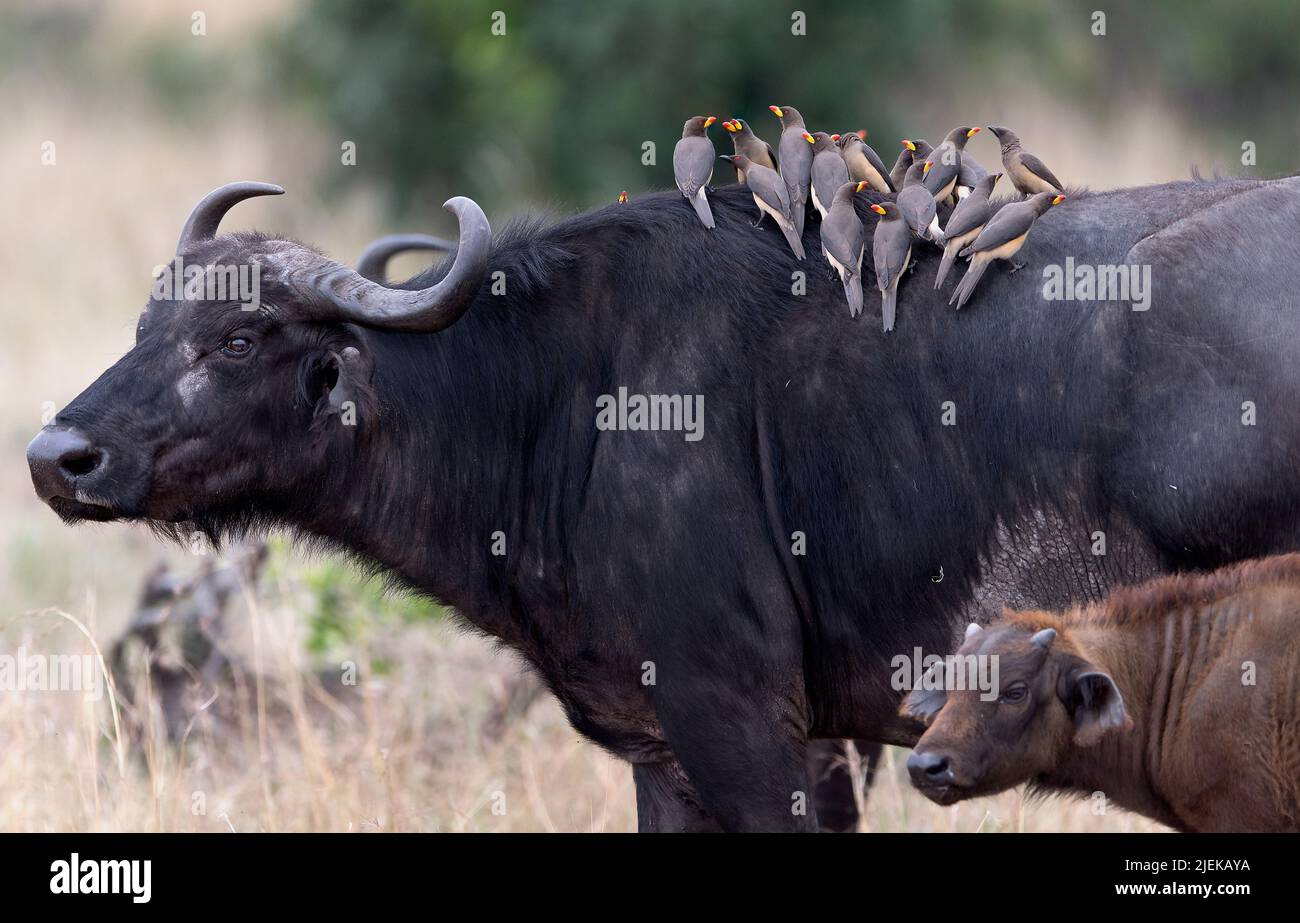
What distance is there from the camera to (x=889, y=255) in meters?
6.29

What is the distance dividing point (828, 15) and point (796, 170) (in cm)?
1479

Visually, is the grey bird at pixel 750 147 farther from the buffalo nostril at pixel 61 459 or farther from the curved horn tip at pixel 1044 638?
the buffalo nostril at pixel 61 459

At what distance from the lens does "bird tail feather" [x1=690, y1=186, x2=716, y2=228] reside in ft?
22.0

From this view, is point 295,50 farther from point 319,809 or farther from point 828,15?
point 319,809

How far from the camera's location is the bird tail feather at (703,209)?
6.70 meters

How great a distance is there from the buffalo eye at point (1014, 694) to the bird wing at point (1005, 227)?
5.25 feet

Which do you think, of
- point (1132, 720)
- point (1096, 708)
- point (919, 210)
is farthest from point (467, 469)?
point (1132, 720)

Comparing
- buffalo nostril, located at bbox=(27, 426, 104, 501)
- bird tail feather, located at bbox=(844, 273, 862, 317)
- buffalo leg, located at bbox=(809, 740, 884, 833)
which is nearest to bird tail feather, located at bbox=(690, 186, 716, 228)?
bird tail feather, located at bbox=(844, 273, 862, 317)

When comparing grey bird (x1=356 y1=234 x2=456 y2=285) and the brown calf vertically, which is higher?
grey bird (x1=356 y1=234 x2=456 y2=285)

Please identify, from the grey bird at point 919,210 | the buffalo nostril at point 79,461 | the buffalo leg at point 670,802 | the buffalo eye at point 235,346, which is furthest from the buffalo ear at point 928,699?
the buffalo nostril at point 79,461

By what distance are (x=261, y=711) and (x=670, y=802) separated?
2353 mm

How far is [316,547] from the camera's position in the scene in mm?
6934

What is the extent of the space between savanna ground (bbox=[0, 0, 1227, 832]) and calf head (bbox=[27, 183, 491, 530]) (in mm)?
1051

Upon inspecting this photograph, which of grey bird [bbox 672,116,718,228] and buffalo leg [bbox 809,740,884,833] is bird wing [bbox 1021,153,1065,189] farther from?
buffalo leg [bbox 809,740,884,833]
